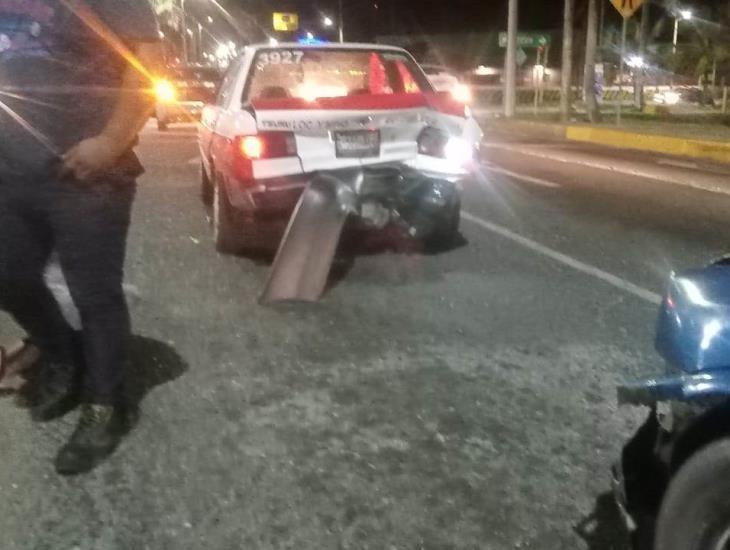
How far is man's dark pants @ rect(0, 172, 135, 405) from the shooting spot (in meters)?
3.70

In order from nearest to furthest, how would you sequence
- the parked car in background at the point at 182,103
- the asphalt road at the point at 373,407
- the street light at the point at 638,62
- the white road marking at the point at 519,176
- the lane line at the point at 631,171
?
the asphalt road at the point at 373,407 → the lane line at the point at 631,171 → the white road marking at the point at 519,176 → the parked car in background at the point at 182,103 → the street light at the point at 638,62

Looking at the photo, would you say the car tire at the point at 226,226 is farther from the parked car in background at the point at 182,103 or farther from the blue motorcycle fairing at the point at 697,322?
the parked car in background at the point at 182,103

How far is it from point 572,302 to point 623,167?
9.63 meters

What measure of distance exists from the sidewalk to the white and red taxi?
11045mm

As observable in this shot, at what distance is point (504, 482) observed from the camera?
3824 mm

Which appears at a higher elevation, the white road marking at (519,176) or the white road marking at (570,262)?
the white road marking at (570,262)

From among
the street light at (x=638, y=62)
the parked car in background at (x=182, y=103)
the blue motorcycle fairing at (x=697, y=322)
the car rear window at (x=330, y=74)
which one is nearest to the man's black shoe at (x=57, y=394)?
the blue motorcycle fairing at (x=697, y=322)

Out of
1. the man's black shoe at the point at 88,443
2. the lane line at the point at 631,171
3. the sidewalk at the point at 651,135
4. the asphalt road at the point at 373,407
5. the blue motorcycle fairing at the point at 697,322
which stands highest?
the blue motorcycle fairing at the point at 697,322

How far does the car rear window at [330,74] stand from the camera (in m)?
8.55

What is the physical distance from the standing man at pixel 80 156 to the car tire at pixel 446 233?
4469 millimetres

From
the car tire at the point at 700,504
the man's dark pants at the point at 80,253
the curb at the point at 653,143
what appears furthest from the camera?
the curb at the point at 653,143

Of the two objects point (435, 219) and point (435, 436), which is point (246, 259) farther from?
point (435, 436)

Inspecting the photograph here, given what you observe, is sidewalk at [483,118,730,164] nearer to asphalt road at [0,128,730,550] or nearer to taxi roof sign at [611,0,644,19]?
taxi roof sign at [611,0,644,19]

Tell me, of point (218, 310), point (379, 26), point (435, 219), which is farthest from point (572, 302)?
point (379, 26)
